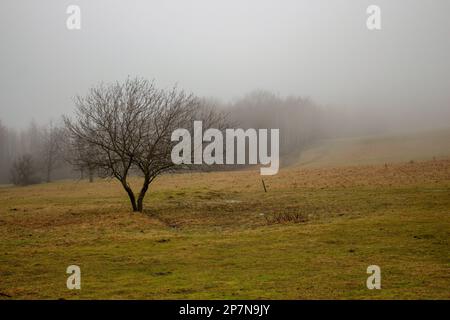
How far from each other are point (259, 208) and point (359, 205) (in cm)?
788

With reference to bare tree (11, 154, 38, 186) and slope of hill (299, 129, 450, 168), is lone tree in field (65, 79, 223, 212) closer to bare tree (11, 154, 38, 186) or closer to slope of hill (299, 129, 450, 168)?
slope of hill (299, 129, 450, 168)

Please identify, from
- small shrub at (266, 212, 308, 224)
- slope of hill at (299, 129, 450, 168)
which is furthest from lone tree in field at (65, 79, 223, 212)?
slope of hill at (299, 129, 450, 168)

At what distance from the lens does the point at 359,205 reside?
34.1 metres

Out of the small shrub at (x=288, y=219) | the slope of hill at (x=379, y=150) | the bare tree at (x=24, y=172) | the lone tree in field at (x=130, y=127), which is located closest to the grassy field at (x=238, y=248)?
the small shrub at (x=288, y=219)

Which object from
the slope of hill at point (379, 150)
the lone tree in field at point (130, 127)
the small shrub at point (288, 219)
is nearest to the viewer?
the small shrub at point (288, 219)

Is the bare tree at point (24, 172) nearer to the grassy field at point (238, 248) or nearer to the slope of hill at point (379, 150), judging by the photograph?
the slope of hill at point (379, 150)

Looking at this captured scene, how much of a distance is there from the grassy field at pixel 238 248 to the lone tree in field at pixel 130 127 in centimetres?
375

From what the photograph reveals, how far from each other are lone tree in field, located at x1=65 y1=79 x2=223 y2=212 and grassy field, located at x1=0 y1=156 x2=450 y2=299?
3.75 metres

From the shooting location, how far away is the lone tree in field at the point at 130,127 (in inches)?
1394

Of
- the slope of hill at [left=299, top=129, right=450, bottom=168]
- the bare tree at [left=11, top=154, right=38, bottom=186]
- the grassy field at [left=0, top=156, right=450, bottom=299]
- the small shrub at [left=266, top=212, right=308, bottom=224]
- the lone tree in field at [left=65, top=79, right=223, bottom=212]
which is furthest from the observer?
the bare tree at [left=11, top=154, right=38, bottom=186]

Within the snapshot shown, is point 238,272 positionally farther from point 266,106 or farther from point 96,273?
point 266,106

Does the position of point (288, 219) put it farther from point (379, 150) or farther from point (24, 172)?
point (379, 150)

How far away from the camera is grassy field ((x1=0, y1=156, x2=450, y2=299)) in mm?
14320
